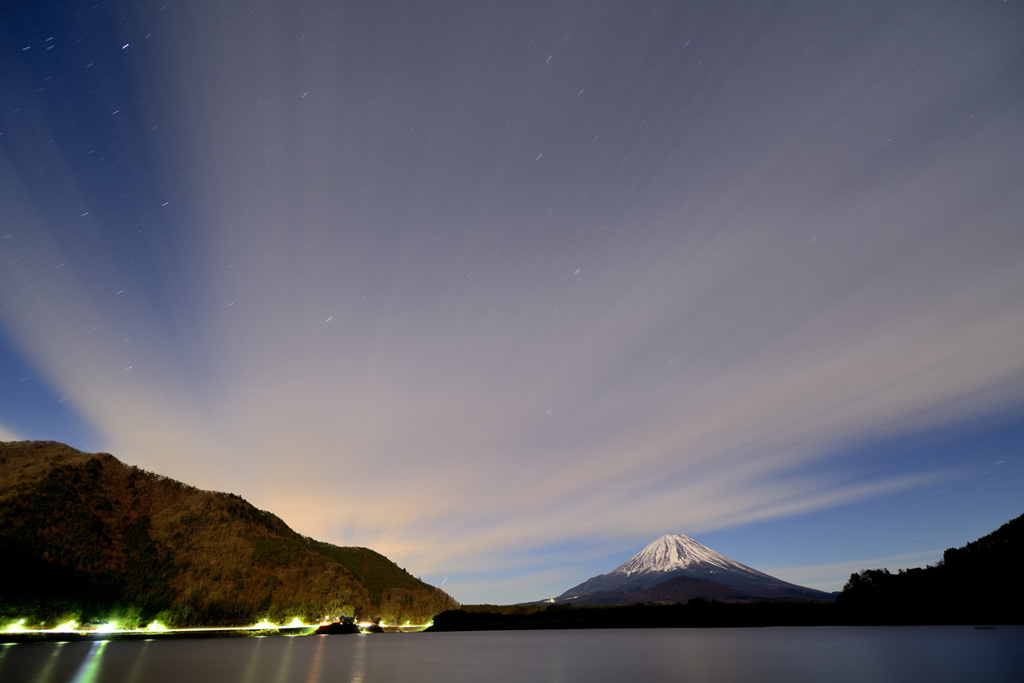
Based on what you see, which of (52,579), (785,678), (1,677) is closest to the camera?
(785,678)

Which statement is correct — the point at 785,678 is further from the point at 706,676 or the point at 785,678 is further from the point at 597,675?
the point at 597,675

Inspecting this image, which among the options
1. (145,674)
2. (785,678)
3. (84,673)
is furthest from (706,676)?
(84,673)

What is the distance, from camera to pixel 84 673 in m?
55.4

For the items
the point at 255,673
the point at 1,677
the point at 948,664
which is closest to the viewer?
the point at 1,677

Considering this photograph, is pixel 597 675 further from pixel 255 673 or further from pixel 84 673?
pixel 84 673

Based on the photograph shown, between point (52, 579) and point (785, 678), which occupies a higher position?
point (52, 579)

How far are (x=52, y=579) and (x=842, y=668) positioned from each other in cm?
23961

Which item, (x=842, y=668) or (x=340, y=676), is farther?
(x=842, y=668)

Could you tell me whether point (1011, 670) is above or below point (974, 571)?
below

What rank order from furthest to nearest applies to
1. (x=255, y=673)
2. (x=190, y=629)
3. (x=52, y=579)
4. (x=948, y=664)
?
1. (x=190, y=629)
2. (x=52, y=579)
3. (x=948, y=664)
4. (x=255, y=673)

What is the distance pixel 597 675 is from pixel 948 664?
145ft

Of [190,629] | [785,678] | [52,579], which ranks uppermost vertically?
[52,579]

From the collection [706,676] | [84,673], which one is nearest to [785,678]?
[706,676]

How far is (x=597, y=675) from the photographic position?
48.3 metres
